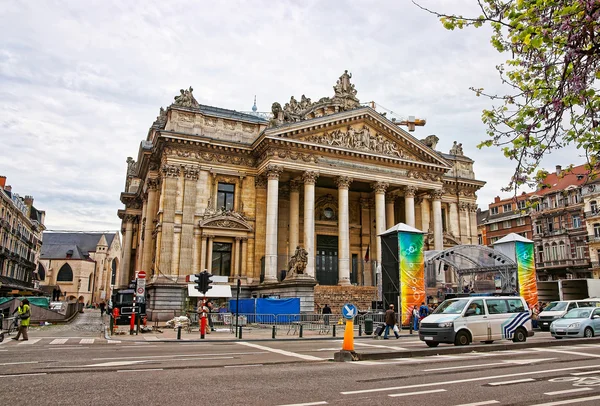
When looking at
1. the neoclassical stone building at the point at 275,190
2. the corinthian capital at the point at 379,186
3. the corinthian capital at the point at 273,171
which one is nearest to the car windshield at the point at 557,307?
the neoclassical stone building at the point at 275,190

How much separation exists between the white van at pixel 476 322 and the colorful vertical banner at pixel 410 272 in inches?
328

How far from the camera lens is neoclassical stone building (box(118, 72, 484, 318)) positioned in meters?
35.7

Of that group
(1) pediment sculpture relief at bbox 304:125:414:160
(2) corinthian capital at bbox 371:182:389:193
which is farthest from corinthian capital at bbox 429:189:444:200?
(2) corinthian capital at bbox 371:182:389:193

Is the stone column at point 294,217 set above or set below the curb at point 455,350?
above

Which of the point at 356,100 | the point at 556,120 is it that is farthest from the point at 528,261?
the point at 556,120

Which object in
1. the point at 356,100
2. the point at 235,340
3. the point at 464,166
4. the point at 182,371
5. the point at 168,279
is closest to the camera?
the point at 182,371

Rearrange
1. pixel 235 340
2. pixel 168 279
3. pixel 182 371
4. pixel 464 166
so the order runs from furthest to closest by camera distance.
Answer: pixel 464 166 → pixel 168 279 → pixel 235 340 → pixel 182 371

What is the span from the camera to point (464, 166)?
50.5 m

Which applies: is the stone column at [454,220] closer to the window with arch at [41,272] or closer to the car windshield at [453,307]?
the car windshield at [453,307]

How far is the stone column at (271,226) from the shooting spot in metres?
35.2

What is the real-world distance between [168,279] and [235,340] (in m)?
14.6

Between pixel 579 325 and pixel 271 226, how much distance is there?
2111 centimetres

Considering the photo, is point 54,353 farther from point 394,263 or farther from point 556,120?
point 394,263

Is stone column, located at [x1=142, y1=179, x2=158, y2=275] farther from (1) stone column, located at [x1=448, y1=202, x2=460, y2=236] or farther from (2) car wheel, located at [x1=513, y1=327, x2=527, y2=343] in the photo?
(2) car wheel, located at [x1=513, y1=327, x2=527, y2=343]
